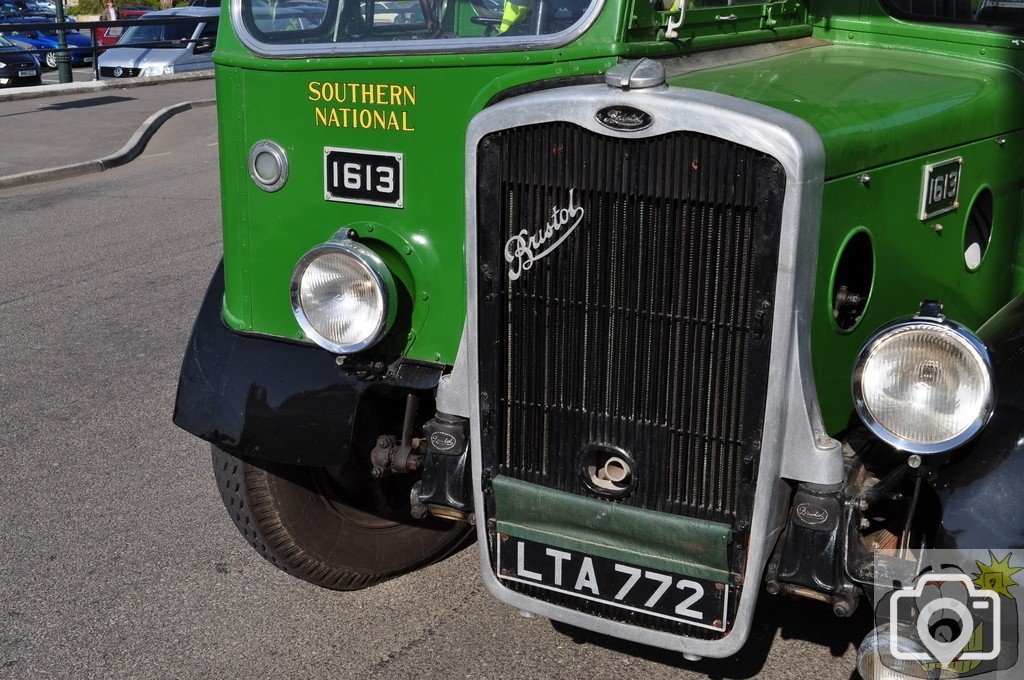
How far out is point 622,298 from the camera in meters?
2.71

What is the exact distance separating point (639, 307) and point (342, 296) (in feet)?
2.73

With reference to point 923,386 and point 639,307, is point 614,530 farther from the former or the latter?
point 923,386

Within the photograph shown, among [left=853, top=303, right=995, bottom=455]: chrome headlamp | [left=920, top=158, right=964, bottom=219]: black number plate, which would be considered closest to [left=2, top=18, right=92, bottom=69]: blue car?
[left=920, top=158, right=964, bottom=219]: black number plate

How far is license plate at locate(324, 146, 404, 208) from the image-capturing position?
3.20 m

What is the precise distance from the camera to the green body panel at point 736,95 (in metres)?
2.87

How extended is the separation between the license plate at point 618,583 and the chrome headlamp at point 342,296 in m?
0.66

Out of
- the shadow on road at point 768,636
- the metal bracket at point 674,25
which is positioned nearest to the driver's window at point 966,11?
the metal bracket at point 674,25

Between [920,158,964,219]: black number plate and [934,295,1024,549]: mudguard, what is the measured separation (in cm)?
62

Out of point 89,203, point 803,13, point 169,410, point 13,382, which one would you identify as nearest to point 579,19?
point 803,13

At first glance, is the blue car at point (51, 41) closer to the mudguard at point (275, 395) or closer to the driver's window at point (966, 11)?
the mudguard at point (275, 395)

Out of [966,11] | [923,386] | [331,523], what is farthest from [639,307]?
[966,11]

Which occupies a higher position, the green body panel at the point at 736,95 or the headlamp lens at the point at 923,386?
the green body panel at the point at 736,95

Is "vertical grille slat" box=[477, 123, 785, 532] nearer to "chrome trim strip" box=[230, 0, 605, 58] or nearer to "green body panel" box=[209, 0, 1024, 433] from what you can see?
"green body panel" box=[209, 0, 1024, 433]

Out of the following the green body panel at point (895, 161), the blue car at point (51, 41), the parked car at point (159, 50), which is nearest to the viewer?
the green body panel at point (895, 161)
